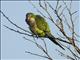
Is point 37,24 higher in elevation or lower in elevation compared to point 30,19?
lower

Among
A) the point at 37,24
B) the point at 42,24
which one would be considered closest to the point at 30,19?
the point at 37,24

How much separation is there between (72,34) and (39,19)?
9.70 feet

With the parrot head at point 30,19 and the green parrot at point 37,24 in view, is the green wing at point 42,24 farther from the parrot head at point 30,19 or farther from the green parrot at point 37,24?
the parrot head at point 30,19

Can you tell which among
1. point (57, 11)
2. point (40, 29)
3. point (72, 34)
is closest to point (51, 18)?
point (57, 11)

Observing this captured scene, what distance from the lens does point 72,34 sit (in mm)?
3830

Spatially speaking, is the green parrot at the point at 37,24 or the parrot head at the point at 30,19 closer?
the green parrot at the point at 37,24

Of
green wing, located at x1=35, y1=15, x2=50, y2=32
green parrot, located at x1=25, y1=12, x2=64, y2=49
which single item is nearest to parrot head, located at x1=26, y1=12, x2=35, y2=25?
green parrot, located at x1=25, y1=12, x2=64, y2=49

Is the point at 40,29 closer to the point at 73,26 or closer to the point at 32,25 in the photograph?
the point at 32,25

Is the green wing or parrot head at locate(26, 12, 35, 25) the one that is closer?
the green wing

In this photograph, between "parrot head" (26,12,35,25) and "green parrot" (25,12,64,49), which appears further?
"parrot head" (26,12,35,25)

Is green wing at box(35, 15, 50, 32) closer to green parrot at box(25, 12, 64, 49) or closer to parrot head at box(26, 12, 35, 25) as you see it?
green parrot at box(25, 12, 64, 49)

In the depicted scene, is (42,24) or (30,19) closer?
(42,24)

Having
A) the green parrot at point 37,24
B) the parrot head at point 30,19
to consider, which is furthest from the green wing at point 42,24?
the parrot head at point 30,19

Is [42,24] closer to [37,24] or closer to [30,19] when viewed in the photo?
[37,24]
